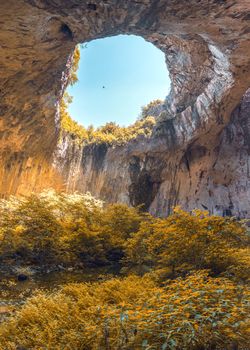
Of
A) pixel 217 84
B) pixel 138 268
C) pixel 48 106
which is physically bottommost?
pixel 138 268

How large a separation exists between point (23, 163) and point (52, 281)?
8820mm

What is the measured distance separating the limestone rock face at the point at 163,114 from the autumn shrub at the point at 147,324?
7237 mm

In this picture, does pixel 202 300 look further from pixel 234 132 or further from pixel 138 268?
pixel 234 132

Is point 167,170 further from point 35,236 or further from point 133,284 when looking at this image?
point 133,284

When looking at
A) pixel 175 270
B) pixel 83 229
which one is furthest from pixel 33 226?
pixel 175 270

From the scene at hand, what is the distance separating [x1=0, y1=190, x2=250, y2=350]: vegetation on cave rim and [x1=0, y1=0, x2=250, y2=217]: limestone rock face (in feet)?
11.9

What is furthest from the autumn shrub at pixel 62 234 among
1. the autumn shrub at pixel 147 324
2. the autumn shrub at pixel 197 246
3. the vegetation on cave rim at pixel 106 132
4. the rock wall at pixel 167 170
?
the vegetation on cave rim at pixel 106 132

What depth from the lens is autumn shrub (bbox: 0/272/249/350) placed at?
10.3 ft

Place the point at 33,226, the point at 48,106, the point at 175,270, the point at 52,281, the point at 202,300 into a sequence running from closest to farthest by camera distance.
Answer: the point at 202,300
the point at 175,270
the point at 52,281
the point at 33,226
the point at 48,106

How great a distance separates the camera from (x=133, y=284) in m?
6.86

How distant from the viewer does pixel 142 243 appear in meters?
9.71

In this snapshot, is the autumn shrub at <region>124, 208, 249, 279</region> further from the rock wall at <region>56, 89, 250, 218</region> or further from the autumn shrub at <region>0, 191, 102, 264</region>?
the rock wall at <region>56, 89, 250, 218</region>

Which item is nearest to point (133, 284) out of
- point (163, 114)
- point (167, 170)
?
point (167, 170)

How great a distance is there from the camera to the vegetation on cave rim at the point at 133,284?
3.29m
